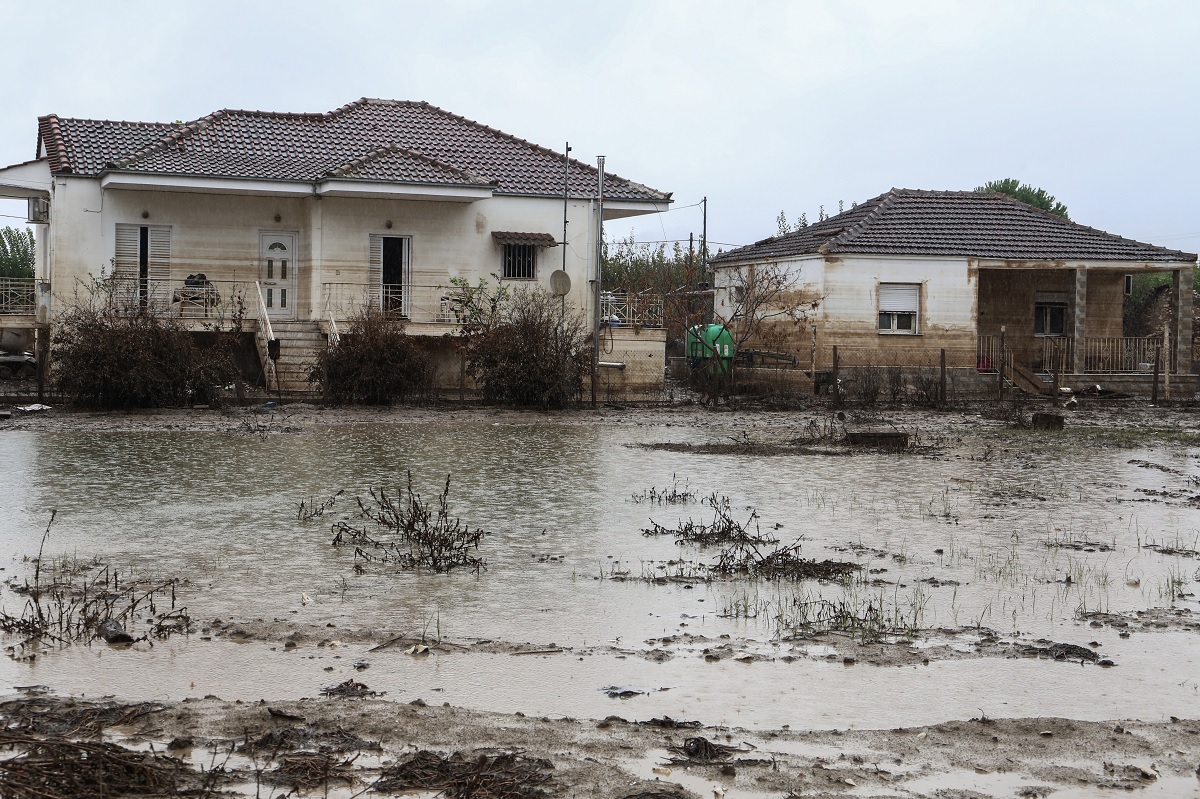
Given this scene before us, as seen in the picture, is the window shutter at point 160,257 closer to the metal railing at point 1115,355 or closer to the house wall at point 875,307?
the house wall at point 875,307

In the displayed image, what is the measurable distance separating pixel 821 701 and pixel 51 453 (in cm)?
1335

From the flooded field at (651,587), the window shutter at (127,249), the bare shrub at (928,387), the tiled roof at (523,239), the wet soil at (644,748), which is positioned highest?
the tiled roof at (523,239)

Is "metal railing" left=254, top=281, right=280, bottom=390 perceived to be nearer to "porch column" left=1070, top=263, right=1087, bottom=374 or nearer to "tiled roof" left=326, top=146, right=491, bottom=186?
"tiled roof" left=326, top=146, right=491, bottom=186

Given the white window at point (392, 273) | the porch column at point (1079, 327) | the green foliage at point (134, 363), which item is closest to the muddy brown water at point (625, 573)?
the green foliage at point (134, 363)

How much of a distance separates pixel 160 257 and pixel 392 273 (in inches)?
207

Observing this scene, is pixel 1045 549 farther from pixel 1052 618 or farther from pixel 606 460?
pixel 606 460

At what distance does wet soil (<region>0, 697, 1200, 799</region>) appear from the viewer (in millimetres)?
5320

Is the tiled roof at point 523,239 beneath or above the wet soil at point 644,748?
above

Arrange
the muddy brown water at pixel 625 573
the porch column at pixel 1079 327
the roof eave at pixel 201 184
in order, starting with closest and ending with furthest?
the muddy brown water at pixel 625 573 → the roof eave at pixel 201 184 → the porch column at pixel 1079 327

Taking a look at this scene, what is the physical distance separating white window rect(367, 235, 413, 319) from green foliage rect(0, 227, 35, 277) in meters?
33.9

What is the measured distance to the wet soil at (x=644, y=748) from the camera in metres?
5.32

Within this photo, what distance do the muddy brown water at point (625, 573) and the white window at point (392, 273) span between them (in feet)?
41.1

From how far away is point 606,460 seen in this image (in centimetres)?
1770

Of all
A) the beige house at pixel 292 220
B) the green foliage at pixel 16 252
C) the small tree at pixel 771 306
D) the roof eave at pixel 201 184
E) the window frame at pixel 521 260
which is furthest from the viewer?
the green foliage at pixel 16 252
